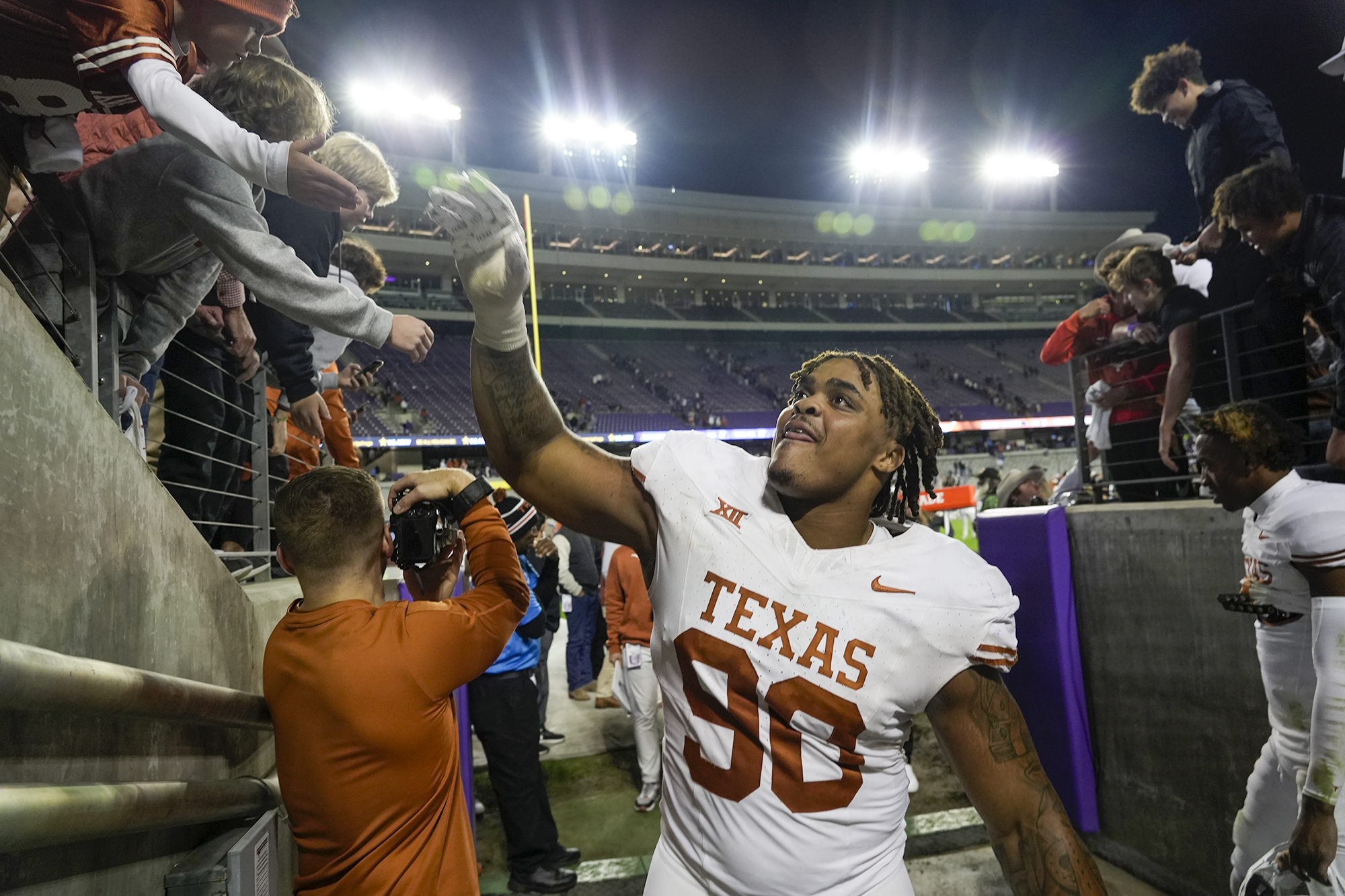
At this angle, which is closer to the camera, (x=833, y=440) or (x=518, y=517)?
(x=833, y=440)

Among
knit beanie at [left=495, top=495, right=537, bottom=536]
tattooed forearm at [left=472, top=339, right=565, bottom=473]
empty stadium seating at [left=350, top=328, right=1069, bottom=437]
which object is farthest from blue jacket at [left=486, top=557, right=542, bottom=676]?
empty stadium seating at [left=350, top=328, right=1069, bottom=437]

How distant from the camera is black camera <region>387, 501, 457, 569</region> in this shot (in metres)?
1.99

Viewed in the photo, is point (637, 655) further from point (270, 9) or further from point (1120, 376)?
point (270, 9)

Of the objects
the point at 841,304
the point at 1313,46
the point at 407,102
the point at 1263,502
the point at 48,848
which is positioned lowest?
the point at 48,848

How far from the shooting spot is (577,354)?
109 ft

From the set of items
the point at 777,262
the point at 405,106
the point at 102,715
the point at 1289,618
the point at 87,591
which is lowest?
the point at 1289,618

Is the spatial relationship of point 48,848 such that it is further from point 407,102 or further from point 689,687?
point 407,102

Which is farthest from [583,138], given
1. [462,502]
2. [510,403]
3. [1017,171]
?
[510,403]

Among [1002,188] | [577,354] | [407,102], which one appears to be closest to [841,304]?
[1002,188]

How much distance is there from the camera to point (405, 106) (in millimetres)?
24719

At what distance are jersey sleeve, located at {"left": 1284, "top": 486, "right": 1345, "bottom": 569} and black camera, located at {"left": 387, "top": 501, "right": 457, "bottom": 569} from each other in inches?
126

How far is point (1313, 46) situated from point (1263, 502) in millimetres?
4836

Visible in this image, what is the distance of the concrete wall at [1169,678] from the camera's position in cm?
361

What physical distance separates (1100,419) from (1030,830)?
4.03 m
